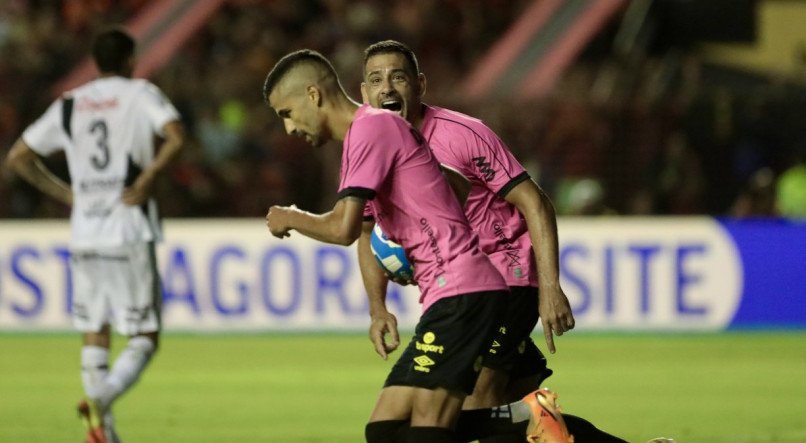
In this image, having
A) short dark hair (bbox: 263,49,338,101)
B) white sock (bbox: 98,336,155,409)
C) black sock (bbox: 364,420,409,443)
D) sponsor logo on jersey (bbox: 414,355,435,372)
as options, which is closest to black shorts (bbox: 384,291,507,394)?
sponsor logo on jersey (bbox: 414,355,435,372)

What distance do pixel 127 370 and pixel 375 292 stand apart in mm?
2183

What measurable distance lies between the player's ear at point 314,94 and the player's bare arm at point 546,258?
0.99m

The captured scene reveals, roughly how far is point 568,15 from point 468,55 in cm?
174

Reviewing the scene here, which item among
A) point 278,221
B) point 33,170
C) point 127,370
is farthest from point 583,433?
point 33,170

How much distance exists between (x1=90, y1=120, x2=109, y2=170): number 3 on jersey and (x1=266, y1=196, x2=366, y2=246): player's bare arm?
10.4 feet

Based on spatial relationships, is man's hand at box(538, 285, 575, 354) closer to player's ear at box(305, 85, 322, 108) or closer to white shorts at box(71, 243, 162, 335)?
player's ear at box(305, 85, 322, 108)

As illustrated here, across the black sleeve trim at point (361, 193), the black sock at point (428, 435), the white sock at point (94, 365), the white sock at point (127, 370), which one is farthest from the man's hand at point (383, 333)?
the white sock at point (94, 365)

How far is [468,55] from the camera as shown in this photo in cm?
2277

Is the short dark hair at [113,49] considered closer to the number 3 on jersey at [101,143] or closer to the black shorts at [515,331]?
the number 3 on jersey at [101,143]

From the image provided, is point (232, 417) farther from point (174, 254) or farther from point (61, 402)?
point (174, 254)

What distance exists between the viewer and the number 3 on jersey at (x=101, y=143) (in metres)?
8.69

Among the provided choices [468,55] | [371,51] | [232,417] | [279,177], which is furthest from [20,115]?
[371,51]

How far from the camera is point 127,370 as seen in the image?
8.23 metres

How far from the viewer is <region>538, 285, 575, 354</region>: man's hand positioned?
6121 mm
